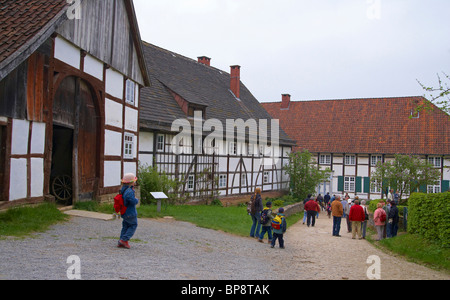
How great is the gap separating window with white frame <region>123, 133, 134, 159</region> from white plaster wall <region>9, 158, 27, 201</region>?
226 inches

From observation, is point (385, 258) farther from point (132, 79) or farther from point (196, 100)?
point (196, 100)

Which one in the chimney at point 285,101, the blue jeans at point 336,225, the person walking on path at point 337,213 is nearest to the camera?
the person walking on path at point 337,213

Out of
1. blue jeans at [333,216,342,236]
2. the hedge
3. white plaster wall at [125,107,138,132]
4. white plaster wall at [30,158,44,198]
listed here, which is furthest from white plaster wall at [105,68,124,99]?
the hedge

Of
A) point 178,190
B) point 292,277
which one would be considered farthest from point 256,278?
point 178,190

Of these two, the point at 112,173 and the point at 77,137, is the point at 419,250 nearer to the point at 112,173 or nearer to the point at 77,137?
the point at 112,173

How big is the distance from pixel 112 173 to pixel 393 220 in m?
9.26

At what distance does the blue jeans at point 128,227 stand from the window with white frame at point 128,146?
7653 mm

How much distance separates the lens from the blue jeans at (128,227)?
8352 millimetres

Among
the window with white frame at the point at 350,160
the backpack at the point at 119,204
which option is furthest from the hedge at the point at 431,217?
the window with white frame at the point at 350,160

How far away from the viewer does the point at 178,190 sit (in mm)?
19859

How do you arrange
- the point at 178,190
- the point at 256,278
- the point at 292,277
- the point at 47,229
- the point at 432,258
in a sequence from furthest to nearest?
the point at 178,190 → the point at 432,258 → the point at 47,229 → the point at 292,277 → the point at 256,278

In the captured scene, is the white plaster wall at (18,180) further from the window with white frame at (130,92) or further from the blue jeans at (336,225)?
the blue jeans at (336,225)

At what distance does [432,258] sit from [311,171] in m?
19.6

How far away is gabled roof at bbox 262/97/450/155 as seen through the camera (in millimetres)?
34906
